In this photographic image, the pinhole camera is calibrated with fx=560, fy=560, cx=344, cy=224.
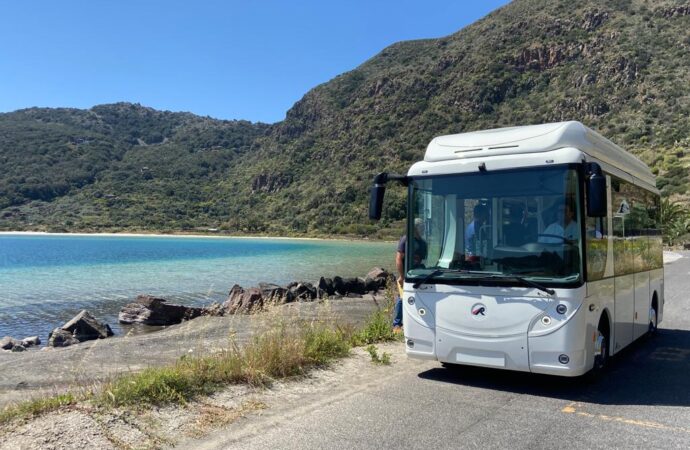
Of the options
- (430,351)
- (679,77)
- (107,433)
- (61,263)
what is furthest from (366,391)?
(679,77)

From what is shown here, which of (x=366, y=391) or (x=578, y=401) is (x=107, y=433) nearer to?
(x=366, y=391)

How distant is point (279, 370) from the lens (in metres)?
7.47

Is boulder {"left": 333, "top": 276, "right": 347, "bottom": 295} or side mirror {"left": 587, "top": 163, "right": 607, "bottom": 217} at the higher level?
side mirror {"left": 587, "top": 163, "right": 607, "bottom": 217}

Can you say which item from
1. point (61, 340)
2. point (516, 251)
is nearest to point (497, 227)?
point (516, 251)

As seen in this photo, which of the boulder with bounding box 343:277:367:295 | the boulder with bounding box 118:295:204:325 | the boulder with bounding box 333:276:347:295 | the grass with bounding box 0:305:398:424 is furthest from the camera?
the boulder with bounding box 343:277:367:295

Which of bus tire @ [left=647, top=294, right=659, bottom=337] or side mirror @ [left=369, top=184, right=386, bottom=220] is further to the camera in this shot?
bus tire @ [left=647, top=294, right=659, bottom=337]

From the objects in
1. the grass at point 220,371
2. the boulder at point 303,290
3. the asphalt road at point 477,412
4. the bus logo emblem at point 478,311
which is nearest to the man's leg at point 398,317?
the grass at point 220,371

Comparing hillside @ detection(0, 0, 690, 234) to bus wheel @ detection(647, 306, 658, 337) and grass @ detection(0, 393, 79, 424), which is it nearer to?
bus wheel @ detection(647, 306, 658, 337)

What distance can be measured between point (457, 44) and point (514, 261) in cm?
12982

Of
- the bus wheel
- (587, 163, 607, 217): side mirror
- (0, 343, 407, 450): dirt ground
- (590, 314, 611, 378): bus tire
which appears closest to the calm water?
(0, 343, 407, 450): dirt ground

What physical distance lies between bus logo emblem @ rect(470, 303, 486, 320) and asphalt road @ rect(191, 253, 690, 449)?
957 millimetres

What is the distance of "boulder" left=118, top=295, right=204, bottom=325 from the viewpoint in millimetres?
19422

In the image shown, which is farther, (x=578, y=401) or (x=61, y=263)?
(x=61, y=263)

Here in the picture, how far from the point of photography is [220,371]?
22.9 ft
